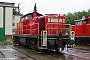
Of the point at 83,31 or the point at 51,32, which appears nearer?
the point at 51,32

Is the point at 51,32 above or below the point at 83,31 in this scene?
above

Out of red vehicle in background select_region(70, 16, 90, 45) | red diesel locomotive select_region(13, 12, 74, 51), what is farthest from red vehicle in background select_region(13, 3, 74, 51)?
red vehicle in background select_region(70, 16, 90, 45)

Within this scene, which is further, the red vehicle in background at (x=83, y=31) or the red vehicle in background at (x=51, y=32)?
the red vehicle in background at (x=83, y=31)

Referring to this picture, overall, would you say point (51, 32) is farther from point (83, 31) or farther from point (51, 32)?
point (83, 31)

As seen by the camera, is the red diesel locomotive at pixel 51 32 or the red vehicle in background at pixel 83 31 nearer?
the red diesel locomotive at pixel 51 32

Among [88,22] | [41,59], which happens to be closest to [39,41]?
[41,59]

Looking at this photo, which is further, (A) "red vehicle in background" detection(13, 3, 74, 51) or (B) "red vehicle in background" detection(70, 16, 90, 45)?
(B) "red vehicle in background" detection(70, 16, 90, 45)

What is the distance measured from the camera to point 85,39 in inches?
1073

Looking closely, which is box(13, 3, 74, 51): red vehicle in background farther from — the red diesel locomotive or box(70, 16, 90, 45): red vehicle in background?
box(70, 16, 90, 45): red vehicle in background

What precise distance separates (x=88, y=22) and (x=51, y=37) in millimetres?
11766

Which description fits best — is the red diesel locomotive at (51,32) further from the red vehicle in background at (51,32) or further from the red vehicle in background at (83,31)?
the red vehicle in background at (83,31)

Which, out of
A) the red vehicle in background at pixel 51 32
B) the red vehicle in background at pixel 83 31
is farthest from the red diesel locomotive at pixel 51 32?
the red vehicle in background at pixel 83 31

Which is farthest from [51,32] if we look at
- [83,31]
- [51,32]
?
[83,31]

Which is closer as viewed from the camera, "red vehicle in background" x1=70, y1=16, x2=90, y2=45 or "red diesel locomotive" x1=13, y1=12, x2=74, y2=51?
"red diesel locomotive" x1=13, y1=12, x2=74, y2=51
